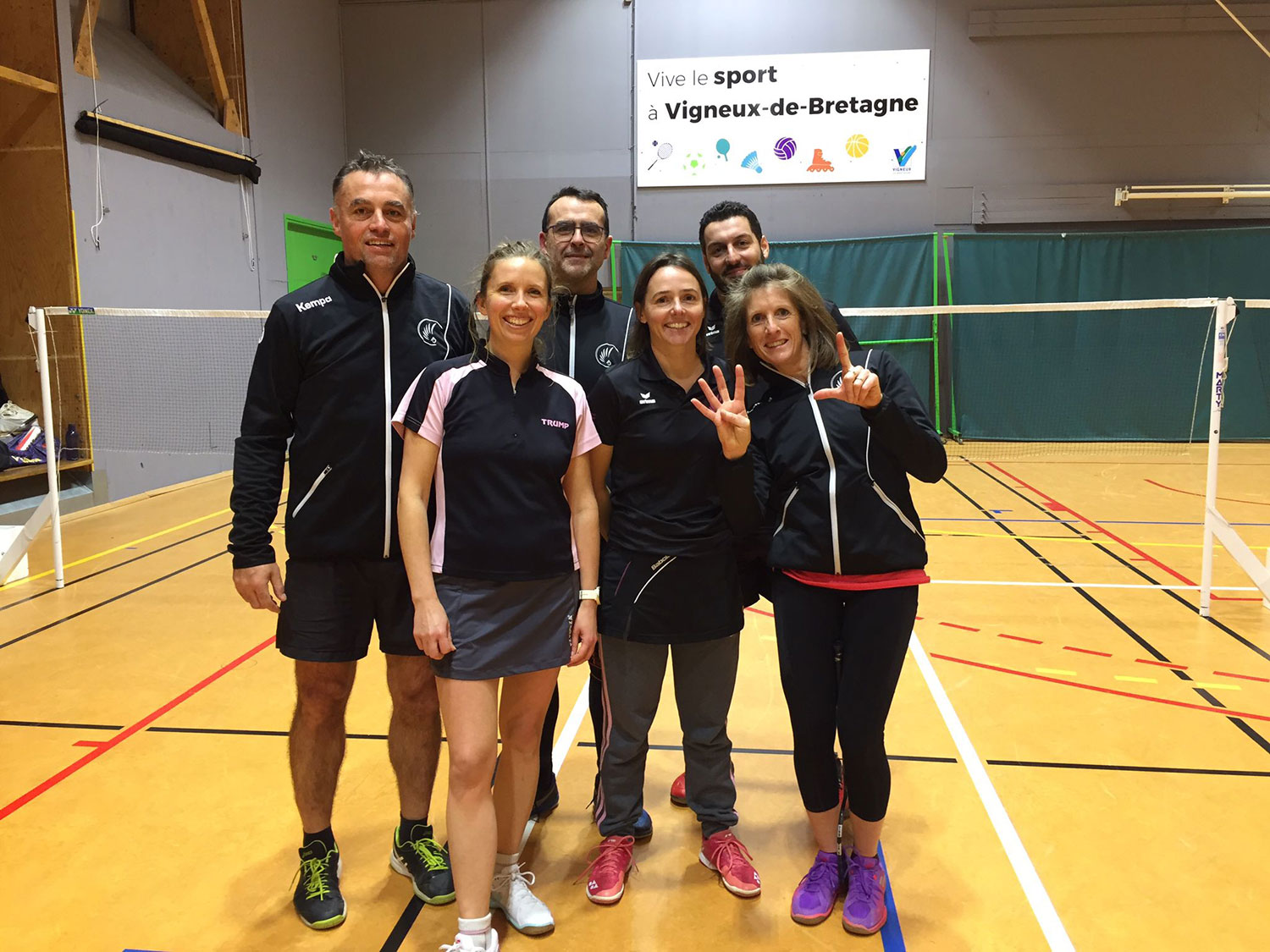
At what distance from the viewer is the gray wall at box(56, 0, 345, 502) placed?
826 centimetres

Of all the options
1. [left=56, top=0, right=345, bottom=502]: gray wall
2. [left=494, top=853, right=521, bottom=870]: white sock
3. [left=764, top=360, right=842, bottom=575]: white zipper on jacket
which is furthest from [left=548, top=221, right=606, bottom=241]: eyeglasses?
[left=56, top=0, right=345, bottom=502]: gray wall

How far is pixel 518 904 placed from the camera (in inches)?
94.7

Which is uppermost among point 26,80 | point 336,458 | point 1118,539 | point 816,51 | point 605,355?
point 816,51

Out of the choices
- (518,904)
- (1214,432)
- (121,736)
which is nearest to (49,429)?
(121,736)

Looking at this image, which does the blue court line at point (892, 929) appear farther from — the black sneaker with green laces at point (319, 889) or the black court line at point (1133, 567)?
the black court line at point (1133, 567)

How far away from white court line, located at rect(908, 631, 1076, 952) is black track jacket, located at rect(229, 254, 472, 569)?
2.06 meters

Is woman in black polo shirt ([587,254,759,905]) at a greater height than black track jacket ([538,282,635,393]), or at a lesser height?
lesser

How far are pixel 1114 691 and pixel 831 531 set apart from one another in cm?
242

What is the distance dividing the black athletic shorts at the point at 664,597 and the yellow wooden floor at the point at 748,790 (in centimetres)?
79

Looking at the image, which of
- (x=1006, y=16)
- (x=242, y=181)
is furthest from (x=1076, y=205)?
(x=242, y=181)

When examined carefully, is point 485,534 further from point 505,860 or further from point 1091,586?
point 1091,586

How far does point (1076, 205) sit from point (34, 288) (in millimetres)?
12392

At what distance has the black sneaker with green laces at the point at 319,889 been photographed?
2.44m

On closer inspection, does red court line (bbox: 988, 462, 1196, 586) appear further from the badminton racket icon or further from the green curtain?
the badminton racket icon
